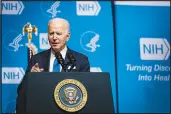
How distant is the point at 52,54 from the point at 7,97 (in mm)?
1047

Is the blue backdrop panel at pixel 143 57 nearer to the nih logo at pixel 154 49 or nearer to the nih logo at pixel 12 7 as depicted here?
the nih logo at pixel 154 49

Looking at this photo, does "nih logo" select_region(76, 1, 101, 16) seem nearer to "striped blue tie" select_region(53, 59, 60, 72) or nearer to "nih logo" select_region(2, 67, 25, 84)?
"nih logo" select_region(2, 67, 25, 84)

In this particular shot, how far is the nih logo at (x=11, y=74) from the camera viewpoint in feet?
11.7

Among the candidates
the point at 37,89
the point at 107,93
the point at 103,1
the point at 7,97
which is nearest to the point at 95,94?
the point at 107,93

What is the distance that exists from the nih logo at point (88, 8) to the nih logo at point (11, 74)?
930 mm

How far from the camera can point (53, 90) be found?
2.06 metres

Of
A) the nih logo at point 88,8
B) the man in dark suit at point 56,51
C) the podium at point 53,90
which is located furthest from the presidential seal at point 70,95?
the nih logo at point 88,8

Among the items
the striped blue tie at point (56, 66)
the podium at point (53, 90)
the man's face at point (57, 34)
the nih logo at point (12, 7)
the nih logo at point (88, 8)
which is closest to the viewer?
the podium at point (53, 90)

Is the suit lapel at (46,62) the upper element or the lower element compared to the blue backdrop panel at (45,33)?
lower

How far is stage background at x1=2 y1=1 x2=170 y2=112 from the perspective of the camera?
3666 millimetres

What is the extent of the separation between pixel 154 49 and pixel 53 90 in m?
2.09

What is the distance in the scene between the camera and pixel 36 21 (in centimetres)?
372

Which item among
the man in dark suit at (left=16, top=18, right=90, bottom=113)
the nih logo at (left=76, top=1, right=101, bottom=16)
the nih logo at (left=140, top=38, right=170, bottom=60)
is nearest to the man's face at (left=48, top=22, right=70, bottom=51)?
the man in dark suit at (left=16, top=18, right=90, bottom=113)

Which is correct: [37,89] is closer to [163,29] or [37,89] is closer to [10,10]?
[10,10]
